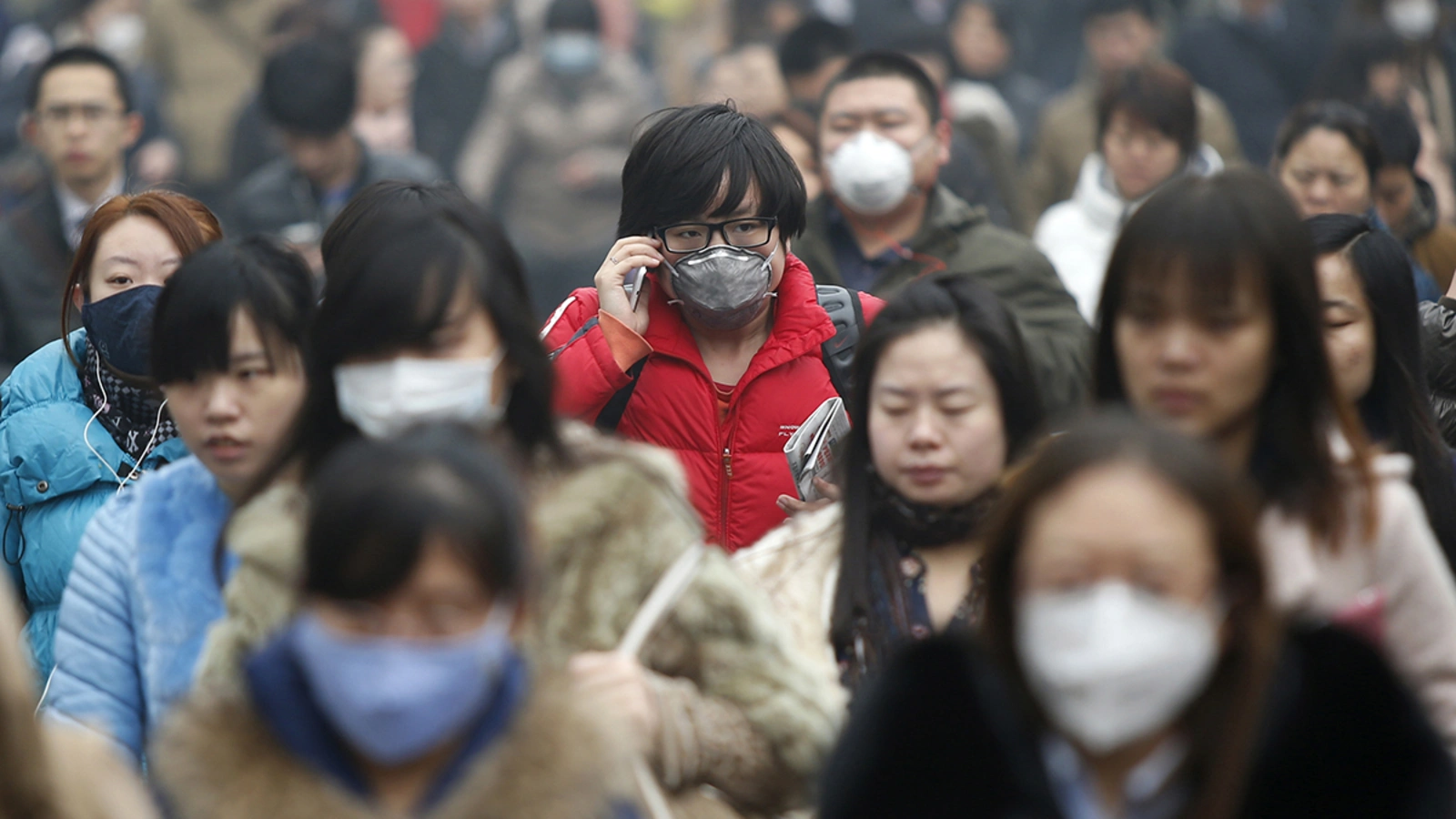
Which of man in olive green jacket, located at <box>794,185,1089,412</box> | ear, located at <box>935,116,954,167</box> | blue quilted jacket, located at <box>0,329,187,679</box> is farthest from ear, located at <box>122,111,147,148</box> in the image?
blue quilted jacket, located at <box>0,329,187,679</box>

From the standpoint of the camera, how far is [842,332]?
5434mm

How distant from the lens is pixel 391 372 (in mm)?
3604

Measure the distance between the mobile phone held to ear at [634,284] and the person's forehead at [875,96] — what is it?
8.90 ft

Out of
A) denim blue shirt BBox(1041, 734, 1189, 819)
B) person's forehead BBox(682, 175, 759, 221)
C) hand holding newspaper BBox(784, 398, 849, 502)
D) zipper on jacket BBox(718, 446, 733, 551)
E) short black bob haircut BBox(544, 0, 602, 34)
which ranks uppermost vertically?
short black bob haircut BBox(544, 0, 602, 34)

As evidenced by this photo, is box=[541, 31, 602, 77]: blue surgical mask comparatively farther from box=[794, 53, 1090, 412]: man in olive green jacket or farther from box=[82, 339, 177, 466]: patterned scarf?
box=[82, 339, 177, 466]: patterned scarf

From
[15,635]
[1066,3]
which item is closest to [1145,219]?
[15,635]

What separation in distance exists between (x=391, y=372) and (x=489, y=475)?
2.17 feet

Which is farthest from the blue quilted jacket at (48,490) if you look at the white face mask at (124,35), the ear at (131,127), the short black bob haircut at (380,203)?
the white face mask at (124,35)

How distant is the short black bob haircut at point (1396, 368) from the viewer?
14.9 ft

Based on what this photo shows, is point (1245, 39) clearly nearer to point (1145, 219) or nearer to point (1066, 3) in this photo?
point (1066, 3)

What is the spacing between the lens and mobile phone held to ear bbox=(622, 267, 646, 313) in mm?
5301

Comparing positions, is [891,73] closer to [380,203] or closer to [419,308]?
[380,203]

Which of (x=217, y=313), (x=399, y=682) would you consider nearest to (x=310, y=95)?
(x=217, y=313)

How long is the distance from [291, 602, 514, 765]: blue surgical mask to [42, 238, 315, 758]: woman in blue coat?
102 cm
